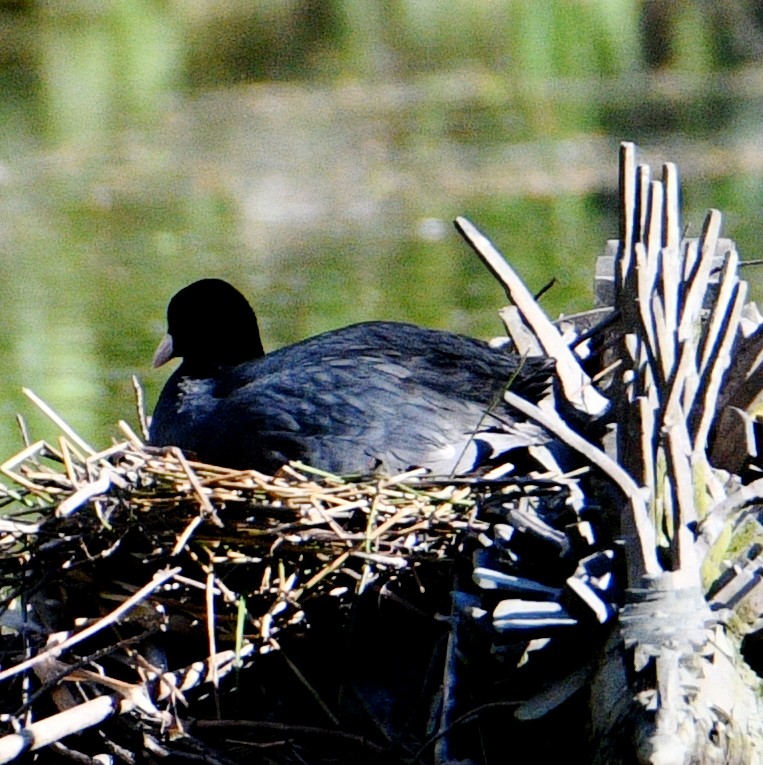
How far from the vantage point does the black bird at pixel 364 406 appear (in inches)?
153

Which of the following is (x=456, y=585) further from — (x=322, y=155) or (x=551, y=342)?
(x=322, y=155)

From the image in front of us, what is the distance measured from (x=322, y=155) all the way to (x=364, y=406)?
10023 millimetres

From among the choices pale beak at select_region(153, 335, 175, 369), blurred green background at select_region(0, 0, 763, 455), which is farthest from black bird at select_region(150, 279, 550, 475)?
blurred green background at select_region(0, 0, 763, 455)

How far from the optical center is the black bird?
3877 mm

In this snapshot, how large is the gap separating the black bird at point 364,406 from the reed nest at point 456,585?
→ 165mm

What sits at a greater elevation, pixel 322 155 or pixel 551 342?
pixel 551 342

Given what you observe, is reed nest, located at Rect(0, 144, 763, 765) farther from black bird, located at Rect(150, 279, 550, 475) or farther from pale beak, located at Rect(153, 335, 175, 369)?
pale beak, located at Rect(153, 335, 175, 369)

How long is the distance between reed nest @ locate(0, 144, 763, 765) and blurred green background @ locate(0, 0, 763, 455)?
153 inches

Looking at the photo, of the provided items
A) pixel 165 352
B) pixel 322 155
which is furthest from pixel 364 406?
pixel 322 155

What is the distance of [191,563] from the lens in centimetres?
342

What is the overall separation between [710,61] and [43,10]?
8.96m

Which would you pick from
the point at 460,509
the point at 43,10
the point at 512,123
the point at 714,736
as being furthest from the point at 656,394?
the point at 43,10

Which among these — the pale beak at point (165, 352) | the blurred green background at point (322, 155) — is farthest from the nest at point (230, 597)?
the blurred green background at point (322, 155)

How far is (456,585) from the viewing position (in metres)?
3.07
